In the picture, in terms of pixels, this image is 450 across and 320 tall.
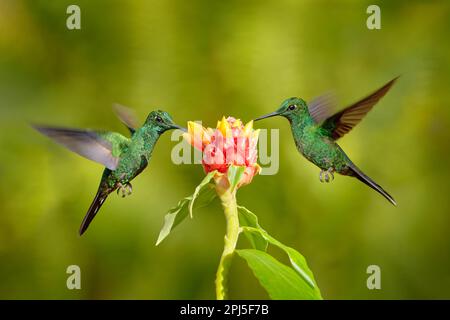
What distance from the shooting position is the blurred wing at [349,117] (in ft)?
3.22

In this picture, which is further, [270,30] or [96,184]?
[270,30]

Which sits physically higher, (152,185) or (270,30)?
(270,30)

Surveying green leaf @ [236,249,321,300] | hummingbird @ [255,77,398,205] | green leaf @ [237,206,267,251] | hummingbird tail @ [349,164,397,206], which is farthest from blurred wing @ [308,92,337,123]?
green leaf @ [236,249,321,300]

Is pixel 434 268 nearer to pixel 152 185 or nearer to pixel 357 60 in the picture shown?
pixel 357 60

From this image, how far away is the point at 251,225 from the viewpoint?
3.16 feet

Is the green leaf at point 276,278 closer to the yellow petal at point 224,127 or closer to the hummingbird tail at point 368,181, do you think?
the yellow petal at point 224,127

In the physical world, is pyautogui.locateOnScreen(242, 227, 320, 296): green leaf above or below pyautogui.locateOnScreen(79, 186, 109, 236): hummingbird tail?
below

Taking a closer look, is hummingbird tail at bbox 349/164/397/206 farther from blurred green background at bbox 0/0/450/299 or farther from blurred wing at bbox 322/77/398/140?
blurred green background at bbox 0/0/450/299

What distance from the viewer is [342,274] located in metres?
2.01

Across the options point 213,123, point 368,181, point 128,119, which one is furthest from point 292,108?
point 213,123

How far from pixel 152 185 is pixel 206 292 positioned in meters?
0.39

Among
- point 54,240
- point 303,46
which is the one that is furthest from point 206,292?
point 303,46

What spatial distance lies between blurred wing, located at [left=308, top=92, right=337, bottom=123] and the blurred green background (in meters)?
0.85

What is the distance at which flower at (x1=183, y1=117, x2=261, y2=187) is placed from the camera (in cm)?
87
